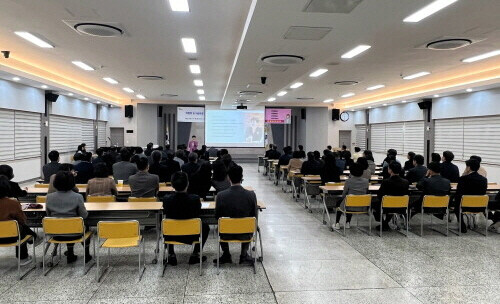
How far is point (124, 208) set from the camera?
4543 millimetres

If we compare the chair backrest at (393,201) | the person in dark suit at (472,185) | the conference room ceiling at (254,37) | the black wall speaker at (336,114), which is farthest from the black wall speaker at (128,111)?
the person in dark suit at (472,185)

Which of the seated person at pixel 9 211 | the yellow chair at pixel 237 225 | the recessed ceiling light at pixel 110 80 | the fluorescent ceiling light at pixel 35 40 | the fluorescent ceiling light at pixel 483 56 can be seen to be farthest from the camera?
the recessed ceiling light at pixel 110 80

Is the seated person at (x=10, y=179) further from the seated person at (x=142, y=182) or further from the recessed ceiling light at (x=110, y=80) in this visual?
the recessed ceiling light at (x=110, y=80)

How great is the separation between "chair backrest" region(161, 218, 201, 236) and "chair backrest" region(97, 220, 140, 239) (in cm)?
33

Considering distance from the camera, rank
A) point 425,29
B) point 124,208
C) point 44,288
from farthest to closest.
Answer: point 425,29 → point 124,208 → point 44,288

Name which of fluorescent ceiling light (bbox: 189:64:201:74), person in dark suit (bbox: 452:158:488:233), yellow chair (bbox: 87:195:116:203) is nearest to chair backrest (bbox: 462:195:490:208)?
person in dark suit (bbox: 452:158:488:233)

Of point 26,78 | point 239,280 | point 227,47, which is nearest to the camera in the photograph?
point 239,280

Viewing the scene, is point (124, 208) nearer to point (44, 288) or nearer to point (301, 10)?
point (44, 288)

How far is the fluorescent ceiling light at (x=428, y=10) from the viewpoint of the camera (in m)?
4.36

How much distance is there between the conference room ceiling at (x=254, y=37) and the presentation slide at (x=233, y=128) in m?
7.58

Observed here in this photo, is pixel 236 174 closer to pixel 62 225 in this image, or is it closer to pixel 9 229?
pixel 62 225

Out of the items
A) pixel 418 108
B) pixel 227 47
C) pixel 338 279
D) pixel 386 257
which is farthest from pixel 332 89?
pixel 338 279

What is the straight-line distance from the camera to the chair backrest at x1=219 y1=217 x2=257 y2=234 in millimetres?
4148

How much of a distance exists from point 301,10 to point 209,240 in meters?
3.66
